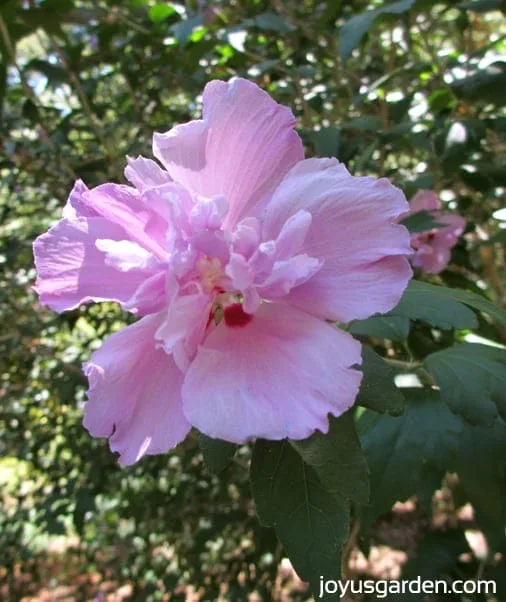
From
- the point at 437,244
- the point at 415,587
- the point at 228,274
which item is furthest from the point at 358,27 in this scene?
the point at 415,587

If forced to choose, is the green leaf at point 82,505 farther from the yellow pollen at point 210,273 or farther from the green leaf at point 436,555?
the yellow pollen at point 210,273

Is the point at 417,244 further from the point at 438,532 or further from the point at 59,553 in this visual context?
the point at 59,553

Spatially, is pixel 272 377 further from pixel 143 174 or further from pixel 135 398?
pixel 143 174

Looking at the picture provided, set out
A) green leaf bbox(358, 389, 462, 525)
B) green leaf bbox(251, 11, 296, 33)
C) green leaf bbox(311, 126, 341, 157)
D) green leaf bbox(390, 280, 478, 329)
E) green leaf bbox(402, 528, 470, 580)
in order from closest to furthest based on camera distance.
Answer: green leaf bbox(390, 280, 478, 329), green leaf bbox(358, 389, 462, 525), green leaf bbox(311, 126, 341, 157), green leaf bbox(402, 528, 470, 580), green leaf bbox(251, 11, 296, 33)

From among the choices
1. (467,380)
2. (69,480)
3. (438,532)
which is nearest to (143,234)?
(467,380)

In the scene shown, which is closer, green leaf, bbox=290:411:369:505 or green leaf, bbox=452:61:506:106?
green leaf, bbox=290:411:369:505

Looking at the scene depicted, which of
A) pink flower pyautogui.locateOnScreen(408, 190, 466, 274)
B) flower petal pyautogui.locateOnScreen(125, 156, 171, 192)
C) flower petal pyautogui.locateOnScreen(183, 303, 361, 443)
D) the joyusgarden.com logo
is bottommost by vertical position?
the joyusgarden.com logo

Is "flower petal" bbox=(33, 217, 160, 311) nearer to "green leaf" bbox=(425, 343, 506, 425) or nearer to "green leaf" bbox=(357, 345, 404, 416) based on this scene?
"green leaf" bbox=(357, 345, 404, 416)

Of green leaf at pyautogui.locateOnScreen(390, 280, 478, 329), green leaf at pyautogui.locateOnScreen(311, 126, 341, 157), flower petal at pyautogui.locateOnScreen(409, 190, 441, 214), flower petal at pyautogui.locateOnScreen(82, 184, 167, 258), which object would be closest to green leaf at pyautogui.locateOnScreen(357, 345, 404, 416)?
green leaf at pyautogui.locateOnScreen(390, 280, 478, 329)
